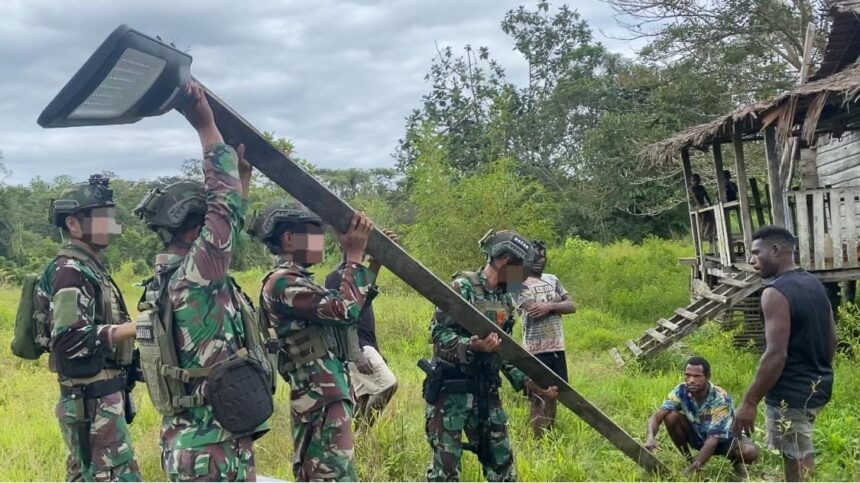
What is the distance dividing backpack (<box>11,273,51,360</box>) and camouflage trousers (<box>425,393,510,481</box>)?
6.69ft

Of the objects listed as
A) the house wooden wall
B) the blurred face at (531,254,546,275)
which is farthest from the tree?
the blurred face at (531,254,546,275)

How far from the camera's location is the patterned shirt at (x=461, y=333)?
3.48 meters

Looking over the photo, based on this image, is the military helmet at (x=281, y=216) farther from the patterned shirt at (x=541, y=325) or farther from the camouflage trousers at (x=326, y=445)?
the patterned shirt at (x=541, y=325)

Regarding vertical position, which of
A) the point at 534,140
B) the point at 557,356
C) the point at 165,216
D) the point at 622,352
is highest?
the point at 534,140

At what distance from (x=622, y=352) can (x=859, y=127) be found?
4.02m

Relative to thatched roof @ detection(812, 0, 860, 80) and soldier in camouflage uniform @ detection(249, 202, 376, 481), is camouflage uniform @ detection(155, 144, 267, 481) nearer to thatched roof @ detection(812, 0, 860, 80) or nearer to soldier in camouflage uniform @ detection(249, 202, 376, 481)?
soldier in camouflage uniform @ detection(249, 202, 376, 481)

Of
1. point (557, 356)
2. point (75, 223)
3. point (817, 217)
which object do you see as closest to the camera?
point (75, 223)

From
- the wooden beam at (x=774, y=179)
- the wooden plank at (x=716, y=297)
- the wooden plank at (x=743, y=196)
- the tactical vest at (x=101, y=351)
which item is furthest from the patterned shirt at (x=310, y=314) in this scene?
the wooden plank at (x=743, y=196)

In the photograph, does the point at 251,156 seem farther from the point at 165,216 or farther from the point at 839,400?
the point at 839,400

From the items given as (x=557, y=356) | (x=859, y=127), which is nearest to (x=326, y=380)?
(x=557, y=356)

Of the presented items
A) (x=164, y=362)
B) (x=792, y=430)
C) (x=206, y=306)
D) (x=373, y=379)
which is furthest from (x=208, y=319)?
(x=792, y=430)

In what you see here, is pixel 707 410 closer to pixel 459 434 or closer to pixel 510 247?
pixel 459 434

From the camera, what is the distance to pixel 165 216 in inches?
101

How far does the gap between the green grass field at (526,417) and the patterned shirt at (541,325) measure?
599 mm
